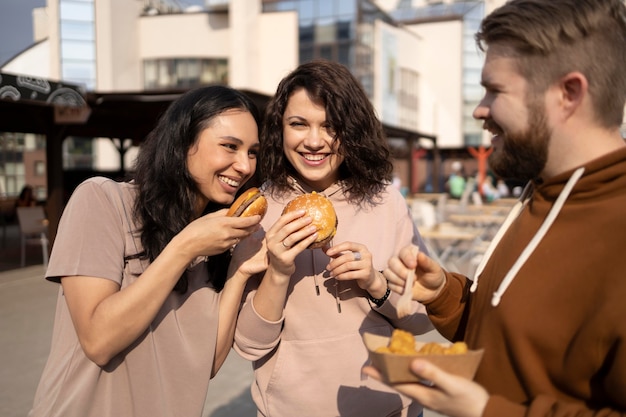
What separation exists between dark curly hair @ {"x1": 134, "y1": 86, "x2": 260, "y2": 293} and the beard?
1073 mm

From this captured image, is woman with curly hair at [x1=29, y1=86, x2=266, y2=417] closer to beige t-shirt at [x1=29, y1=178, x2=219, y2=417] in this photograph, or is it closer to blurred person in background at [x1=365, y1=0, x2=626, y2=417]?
beige t-shirt at [x1=29, y1=178, x2=219, y2=417]

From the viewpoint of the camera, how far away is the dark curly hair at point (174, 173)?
1.81 metres

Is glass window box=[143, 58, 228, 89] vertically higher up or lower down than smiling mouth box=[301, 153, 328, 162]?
higher up

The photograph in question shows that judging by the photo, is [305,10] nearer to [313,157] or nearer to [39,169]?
[39,169]

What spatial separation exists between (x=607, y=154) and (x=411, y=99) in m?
42.0

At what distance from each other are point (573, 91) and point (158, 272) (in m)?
1.24

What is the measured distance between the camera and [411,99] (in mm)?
41594

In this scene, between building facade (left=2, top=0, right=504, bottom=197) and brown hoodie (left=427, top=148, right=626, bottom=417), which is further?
building facade (left=2, top=0, right=504, bottom=197)

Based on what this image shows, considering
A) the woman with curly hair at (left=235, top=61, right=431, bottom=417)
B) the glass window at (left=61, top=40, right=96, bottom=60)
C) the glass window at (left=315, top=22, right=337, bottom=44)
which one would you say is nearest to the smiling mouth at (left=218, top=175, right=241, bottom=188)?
the woman with curly hair at (left=235, top=61, right=431, bottom=417)

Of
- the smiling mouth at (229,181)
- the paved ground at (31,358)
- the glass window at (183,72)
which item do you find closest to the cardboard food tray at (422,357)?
the smiling mouth at (229,181)

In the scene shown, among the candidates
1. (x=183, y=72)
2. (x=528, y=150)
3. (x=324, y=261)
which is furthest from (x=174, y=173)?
(x=183, y=72)

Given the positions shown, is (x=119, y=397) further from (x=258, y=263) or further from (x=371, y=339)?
(x=371, y=339)

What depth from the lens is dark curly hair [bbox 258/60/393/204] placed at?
2051 mm

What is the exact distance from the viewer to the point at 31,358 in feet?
16.7
